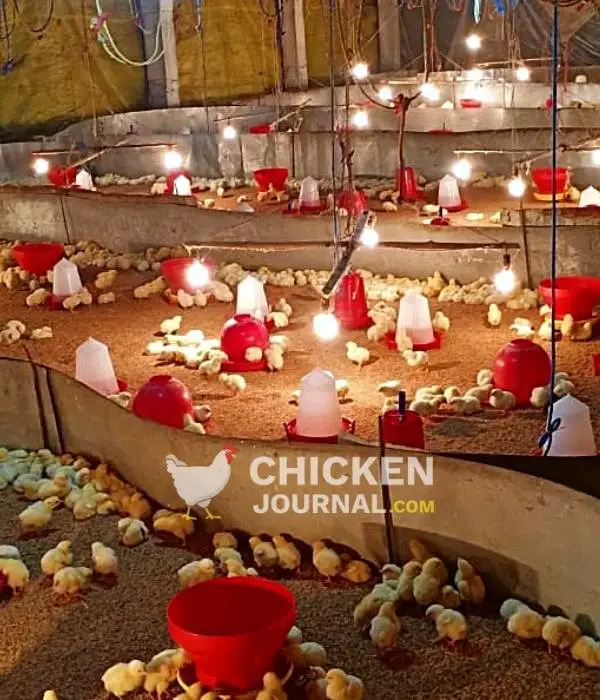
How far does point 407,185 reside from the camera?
7871mm

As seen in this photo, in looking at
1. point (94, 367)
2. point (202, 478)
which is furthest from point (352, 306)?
point (202, 478)

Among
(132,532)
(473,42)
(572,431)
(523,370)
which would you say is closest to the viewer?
(132,532)

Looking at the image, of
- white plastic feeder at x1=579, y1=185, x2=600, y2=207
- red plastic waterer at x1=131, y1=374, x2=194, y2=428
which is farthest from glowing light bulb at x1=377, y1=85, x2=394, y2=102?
red plastic waterer at x1=131, y1=374, x2=194, y2=428

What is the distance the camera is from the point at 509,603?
260 cm

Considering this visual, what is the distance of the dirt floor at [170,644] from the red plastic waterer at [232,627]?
0.77 ft

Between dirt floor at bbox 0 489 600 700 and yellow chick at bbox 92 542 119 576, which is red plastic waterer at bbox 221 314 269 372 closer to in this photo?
dirt floor at bbox 0 489 600 700

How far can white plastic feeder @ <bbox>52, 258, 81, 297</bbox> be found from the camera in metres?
6.02

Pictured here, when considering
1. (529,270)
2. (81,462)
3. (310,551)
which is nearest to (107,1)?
(529,270)

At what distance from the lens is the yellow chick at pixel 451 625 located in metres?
2.50

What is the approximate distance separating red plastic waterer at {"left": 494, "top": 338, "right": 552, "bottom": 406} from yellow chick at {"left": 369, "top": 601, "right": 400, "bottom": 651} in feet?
5.78

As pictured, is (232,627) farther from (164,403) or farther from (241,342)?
(241,342)

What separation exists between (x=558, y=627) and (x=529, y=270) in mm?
3436

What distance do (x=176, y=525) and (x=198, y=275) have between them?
2585 mm

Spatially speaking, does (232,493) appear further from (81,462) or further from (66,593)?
(81,462)
